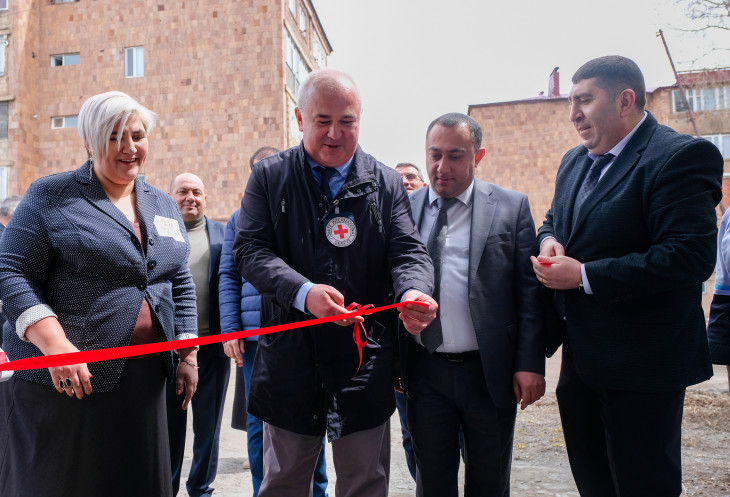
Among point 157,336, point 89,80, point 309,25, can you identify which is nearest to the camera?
point 157,336

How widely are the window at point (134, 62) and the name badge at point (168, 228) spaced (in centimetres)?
1954

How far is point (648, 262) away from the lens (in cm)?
220

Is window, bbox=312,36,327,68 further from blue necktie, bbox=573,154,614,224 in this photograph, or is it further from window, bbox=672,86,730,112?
blue necktie, bbox=573,154,614,224

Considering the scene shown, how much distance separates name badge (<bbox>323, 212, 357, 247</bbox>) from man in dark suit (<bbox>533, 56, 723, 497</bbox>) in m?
0.82

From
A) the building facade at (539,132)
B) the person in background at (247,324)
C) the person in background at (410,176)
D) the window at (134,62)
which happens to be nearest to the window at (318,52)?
the building facade at (539,132)

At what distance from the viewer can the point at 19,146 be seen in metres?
20.3

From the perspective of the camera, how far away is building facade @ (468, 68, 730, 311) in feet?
89.5

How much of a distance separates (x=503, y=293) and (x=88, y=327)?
1.76 m

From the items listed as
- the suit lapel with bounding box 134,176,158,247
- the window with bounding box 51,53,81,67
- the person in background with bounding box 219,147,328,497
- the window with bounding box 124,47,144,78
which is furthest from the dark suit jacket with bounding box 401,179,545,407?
the window with bounding box 51,53,81,67

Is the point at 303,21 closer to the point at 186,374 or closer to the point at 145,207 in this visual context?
the point at 145,207

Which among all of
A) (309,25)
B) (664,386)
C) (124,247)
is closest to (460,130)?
(664,386)

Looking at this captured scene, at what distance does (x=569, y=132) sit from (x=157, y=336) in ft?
91.5

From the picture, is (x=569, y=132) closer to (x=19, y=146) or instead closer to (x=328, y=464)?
(x=19, y=146)

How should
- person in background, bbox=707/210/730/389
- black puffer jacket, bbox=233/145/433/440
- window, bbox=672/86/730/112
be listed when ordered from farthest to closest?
window, bbox=672/86/730/112 < person in background, bbox=707/210/730/389 < black puffer jacket, bbox=233/145/433/440
